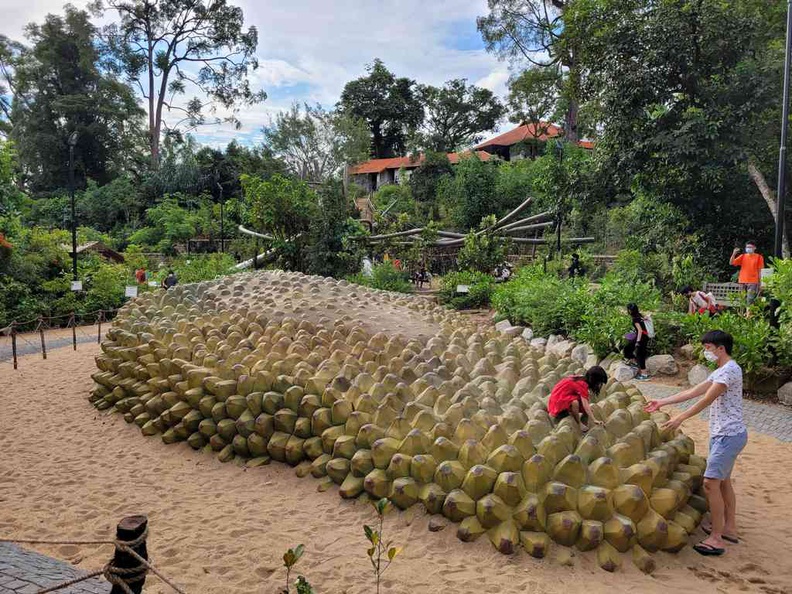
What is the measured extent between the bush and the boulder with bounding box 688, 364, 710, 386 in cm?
532

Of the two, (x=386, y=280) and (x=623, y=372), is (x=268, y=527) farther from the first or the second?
(x=386, y=280)

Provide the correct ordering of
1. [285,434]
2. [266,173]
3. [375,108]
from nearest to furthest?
1. [285,434]
2. [266,173]
3. [375,108]

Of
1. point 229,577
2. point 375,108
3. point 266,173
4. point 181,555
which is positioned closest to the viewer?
point 229,577

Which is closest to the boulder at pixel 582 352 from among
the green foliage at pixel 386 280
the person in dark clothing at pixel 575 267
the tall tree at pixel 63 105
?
the person in dark clothing at pixel 575 267

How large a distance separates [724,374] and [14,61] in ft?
134

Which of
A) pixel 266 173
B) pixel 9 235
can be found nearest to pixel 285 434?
pixel 9 235

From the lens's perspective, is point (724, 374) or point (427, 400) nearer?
point (724, 374)

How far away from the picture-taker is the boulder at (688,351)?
7.20 m

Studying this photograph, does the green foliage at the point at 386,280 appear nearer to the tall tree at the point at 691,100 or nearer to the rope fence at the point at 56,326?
the tall tree at the point at 691,100

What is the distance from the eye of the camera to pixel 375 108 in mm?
41625

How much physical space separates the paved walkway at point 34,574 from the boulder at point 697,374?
6288mm

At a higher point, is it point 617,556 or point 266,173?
point 266,173

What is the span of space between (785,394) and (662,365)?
1370 millimetres

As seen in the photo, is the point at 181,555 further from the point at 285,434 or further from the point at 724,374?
the point at 724,374
